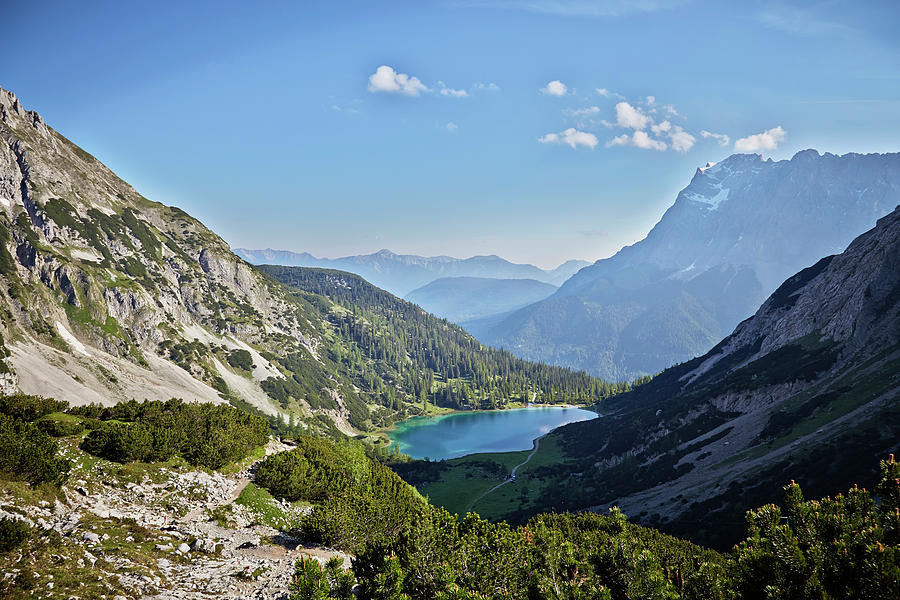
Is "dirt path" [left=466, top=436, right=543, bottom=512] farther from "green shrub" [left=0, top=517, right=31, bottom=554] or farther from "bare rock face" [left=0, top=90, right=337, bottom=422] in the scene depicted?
"green shrub" [left=0, top=517, right=31, bottom=554]

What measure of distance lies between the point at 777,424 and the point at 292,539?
9599 cm

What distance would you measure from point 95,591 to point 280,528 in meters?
20.0

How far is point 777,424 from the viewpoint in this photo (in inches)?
3551

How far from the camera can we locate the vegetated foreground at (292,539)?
50.6 feet

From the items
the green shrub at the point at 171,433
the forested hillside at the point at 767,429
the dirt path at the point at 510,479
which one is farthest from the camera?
the dirt path at the point at 510,479

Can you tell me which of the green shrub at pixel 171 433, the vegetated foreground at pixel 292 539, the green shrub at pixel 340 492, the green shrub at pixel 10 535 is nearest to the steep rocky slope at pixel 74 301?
the green shrub at pixel 171 433

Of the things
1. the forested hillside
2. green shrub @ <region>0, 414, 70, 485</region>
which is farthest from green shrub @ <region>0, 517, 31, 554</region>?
the forested hillside

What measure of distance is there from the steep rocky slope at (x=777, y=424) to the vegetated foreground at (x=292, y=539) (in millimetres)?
37418

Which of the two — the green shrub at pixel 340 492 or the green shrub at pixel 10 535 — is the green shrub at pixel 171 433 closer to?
the green shrub at pixel 340 492

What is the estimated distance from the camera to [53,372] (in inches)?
4323

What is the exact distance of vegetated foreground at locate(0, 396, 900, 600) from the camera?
50.6ft

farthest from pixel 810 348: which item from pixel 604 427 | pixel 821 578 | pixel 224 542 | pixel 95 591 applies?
pixel 95 591

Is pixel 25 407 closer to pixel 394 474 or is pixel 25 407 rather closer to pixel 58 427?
pixel 58 427

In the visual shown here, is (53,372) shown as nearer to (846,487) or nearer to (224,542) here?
(224,542)
